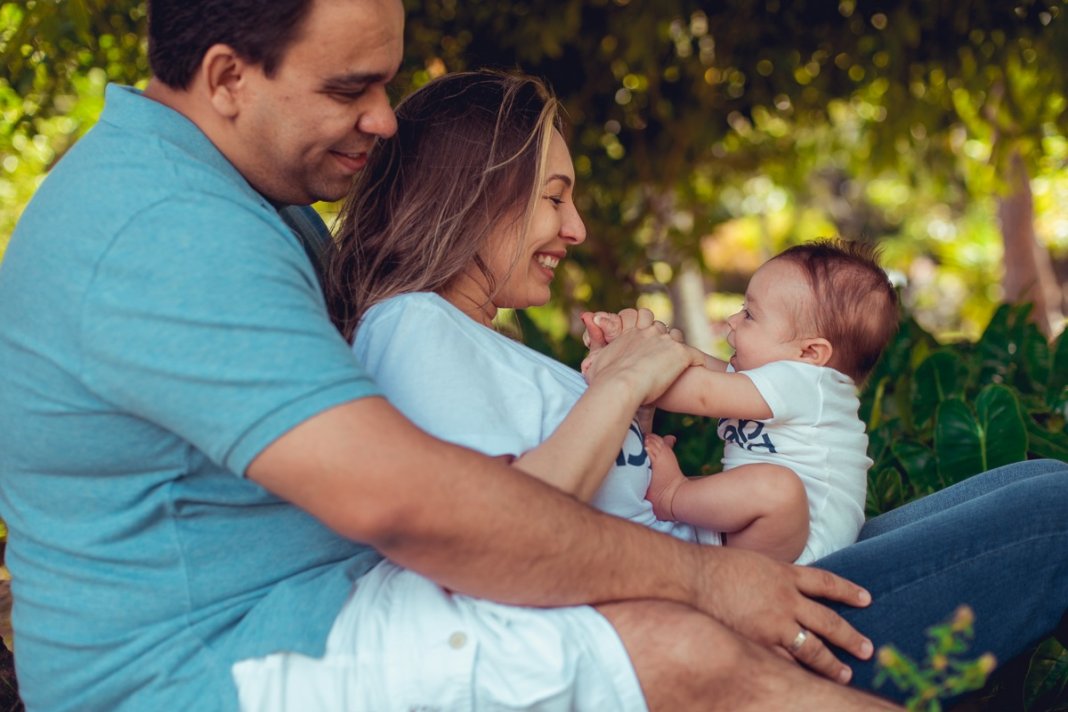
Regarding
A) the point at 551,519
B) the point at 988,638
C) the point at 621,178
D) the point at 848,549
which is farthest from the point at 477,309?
the point at 621,178

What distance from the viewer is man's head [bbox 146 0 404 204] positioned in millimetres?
1957

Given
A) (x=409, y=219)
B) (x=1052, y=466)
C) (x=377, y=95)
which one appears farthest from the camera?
(x=1052, y=466)

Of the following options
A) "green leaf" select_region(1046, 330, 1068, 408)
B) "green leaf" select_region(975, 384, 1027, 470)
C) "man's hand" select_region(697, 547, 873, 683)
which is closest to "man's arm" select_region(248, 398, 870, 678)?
"man's hand" select_region(697, 547, 873, 683)

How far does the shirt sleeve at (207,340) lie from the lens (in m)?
1.61

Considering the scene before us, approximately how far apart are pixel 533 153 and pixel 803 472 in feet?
2.93

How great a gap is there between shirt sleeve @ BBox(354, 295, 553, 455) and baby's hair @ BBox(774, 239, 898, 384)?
756 mm

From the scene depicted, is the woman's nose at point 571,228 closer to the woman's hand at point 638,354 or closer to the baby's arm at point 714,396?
the woman's hand at point 638,354

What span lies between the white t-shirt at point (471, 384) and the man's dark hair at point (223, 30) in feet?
1.69

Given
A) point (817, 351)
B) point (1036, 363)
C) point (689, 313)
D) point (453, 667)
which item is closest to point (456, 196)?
point (817, 351)

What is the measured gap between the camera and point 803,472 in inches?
95.0

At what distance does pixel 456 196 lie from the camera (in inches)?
92.2

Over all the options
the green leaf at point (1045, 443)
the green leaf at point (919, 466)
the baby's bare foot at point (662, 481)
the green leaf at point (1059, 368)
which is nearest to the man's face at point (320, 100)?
the baby's bare foot at point (662, 481)

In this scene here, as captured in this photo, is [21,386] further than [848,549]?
No

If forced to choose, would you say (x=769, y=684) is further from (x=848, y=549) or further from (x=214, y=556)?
(x=214, y=556)
